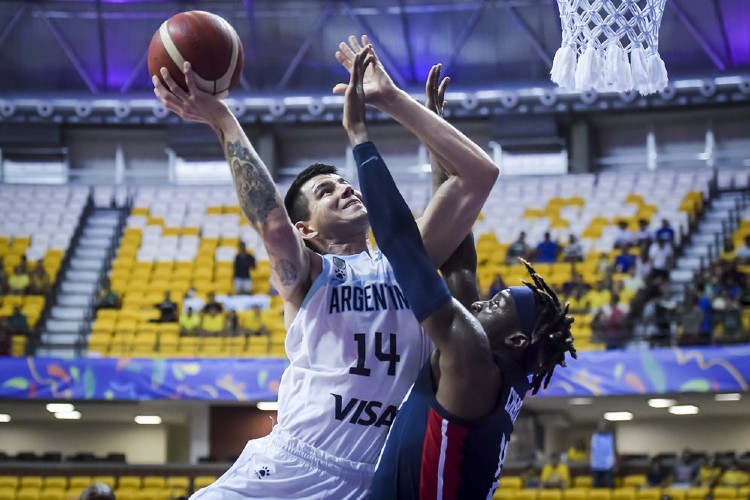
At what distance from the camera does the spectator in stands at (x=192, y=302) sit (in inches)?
769

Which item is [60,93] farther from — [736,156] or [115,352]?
[736,156]

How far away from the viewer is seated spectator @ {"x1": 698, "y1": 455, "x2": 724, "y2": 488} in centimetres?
1619

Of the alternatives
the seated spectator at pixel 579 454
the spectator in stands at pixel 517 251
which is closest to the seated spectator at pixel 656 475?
the seated spectator at pixel 579 454

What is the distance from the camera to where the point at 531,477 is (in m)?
17.0

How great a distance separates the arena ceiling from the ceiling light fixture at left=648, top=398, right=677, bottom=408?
7.15 m

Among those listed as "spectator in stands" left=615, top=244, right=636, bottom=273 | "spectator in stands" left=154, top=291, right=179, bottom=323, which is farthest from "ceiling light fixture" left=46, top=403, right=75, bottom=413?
"spectator in stands" left=615, top=244, right=636, bottom=273

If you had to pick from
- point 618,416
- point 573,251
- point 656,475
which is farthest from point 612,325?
point 618,416

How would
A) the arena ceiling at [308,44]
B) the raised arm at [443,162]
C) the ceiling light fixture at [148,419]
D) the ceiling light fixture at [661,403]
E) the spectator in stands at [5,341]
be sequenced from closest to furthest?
the raised arm at [443,162] → the spectator in stands at [5,341] → the ceiling light fixture at [661,403] → the ceiling light fixture at [148,419] → the arena ceiling at [308,44]

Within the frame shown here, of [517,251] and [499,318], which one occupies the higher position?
[517,251]

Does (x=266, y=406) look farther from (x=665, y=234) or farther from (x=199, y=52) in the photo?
(x=199, y=52)

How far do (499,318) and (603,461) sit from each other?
44.4ft

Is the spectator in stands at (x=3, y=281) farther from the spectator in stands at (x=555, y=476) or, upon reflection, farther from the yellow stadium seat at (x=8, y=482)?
the spectator in stands at (x=555, y=476)

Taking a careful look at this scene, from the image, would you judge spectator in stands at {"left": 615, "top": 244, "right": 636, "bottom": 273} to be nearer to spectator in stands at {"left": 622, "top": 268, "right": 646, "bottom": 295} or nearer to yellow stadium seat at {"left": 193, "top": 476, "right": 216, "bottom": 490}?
spectator in stands at {"left": 622, "top": 268, "right": 646, "bottom": 295}

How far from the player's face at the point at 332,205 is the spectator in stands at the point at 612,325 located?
1353 cm
